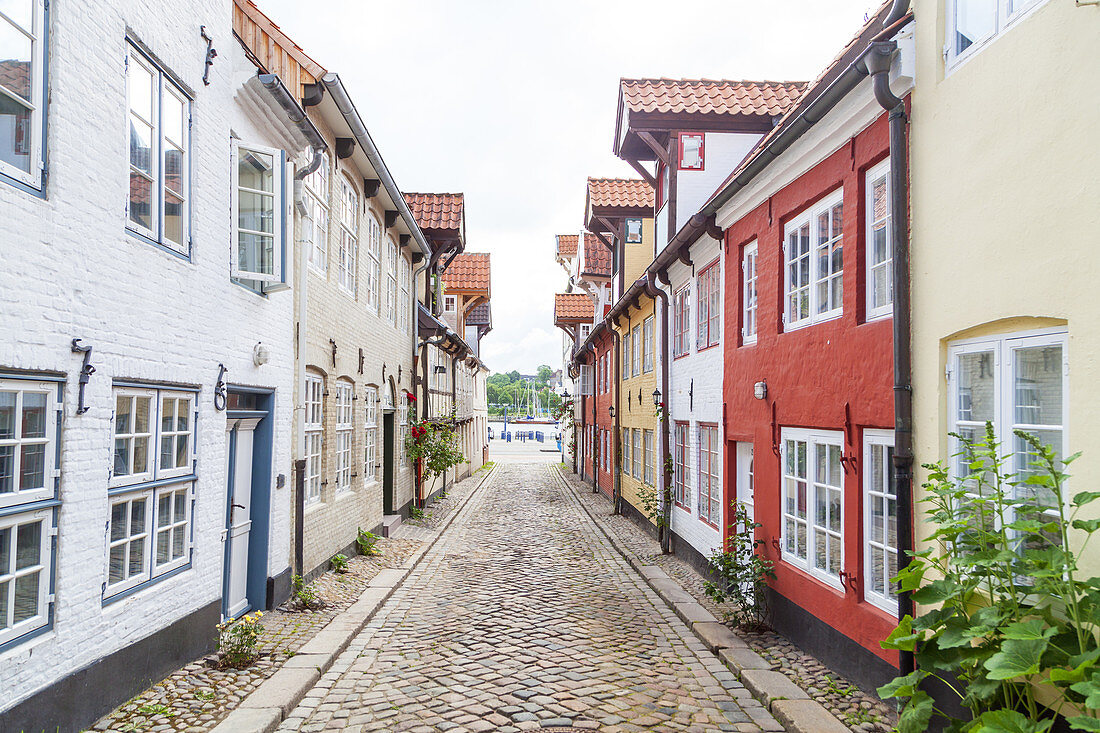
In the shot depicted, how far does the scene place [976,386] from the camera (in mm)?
4582

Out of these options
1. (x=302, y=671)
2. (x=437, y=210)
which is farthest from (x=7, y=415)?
(x=437, y=210)

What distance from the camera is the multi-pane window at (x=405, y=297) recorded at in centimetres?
1591

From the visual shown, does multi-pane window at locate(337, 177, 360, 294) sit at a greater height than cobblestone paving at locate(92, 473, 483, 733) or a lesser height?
greater

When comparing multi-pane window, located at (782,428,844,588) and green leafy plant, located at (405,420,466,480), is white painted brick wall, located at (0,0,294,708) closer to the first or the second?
multi-pane window, located at (782,428,844,588)

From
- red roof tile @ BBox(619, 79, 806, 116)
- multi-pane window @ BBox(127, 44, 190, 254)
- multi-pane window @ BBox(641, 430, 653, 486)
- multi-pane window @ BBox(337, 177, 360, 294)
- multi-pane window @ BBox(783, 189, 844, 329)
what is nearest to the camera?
multi-pane window @ BBox(127, 44, 190, 254)

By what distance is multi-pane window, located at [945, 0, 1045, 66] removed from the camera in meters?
4.23

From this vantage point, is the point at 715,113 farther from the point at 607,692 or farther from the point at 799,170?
the point at 607,692

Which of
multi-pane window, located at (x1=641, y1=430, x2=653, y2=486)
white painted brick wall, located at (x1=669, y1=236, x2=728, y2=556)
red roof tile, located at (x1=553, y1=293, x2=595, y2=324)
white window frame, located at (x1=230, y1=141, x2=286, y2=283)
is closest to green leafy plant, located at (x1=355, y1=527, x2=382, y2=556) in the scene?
white painted brick wall, located at (x1=669, y1=236, x2=728, y2=556)

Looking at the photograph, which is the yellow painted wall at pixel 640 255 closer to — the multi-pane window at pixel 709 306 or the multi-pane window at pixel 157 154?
the multi-pane window at pixel 709 306

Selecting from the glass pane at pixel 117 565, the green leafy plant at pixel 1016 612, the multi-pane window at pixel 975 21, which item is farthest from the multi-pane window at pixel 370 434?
the multi-pane window at pixel 975 21

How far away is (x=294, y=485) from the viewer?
8742 mm

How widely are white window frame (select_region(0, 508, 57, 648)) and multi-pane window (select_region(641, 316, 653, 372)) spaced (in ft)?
38.4

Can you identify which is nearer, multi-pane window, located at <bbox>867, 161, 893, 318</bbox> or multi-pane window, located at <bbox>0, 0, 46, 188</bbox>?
multi-pane window, located at <bbox>0, 0, 46, 188</bbox>

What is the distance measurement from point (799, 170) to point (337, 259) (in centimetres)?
620
